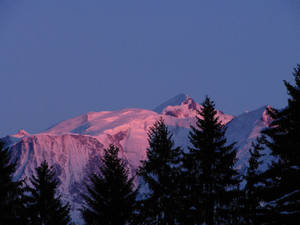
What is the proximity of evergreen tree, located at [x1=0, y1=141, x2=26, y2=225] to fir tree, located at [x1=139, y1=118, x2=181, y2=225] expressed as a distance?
19.5 ft

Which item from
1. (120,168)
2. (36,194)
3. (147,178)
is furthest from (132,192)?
(36,194)

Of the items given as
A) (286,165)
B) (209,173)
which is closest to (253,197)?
(286,165)

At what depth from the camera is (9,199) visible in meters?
20.8

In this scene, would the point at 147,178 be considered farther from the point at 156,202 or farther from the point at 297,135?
the point at 297,135

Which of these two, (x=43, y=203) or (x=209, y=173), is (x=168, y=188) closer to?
(x=209, y=173)

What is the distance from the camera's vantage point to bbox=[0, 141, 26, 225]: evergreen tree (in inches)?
796

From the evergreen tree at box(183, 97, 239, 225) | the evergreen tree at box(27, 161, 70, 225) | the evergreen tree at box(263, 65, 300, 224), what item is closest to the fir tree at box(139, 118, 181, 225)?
the evergreen tree at box(183, 97, 239, 225)

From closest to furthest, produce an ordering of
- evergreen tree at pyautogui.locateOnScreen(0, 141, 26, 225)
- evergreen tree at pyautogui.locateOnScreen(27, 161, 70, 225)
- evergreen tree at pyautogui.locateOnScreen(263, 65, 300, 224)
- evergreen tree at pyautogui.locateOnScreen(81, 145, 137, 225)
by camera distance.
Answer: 1. evergreen tree at pyautogui.locateOnScreen(263, 65, 300, 224)
2. evergreen tree at pyautogui.locateOnScreen(81, 145, 137, 225)
3. evergreen tree at pyautogui.locateOnScreen(0, 141, 26, 225)
4. evergreen tree at pyautogui.locateOnScreen(27, 161, 70, 225)

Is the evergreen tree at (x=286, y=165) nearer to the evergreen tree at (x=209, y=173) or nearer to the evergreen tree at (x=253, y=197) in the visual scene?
Answer: the evergreen tree at (x=253, y=197)

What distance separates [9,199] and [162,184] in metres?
7.44

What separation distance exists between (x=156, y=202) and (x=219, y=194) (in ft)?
11.1

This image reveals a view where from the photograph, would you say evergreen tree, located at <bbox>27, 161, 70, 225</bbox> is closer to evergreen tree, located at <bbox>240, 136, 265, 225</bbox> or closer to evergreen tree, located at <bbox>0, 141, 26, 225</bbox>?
evergreen tree, located at <bbox>0, 141, 26, 225</bbox>

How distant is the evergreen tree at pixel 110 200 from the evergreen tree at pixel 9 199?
3.43m

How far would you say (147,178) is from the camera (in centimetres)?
2275
